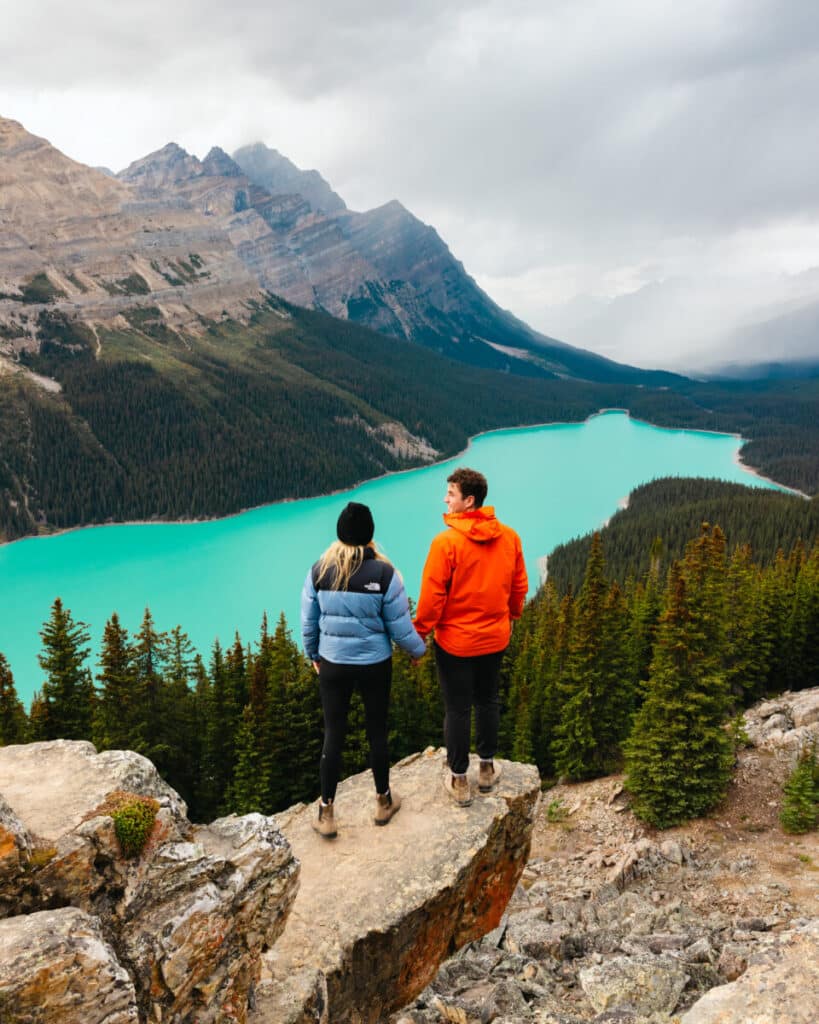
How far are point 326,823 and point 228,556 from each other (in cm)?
10866

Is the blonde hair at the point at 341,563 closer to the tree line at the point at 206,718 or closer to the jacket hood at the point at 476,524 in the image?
the jacket hood at the point at 476,524

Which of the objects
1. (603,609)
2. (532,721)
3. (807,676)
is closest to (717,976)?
(603,609)

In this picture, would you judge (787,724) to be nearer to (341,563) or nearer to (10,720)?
(341,563)

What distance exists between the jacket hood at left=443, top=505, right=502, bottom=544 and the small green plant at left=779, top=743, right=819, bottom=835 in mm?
14185

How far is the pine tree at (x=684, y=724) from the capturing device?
18609 millimetres

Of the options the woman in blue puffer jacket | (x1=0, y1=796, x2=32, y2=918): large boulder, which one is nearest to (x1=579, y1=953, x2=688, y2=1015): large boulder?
the woman in blue puffer jacket

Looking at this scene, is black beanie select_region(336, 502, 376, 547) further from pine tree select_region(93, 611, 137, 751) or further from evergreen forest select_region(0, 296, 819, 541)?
evergreen forest select_region(0, 296, 819, 541)

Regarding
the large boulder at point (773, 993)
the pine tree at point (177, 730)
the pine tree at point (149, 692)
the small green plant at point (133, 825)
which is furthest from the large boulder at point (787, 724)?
the pine tree at point (177, 730)

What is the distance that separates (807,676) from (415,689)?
2353 centimetres

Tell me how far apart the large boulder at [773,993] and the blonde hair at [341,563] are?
4.85 m

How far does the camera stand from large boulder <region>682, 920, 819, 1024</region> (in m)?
4.77

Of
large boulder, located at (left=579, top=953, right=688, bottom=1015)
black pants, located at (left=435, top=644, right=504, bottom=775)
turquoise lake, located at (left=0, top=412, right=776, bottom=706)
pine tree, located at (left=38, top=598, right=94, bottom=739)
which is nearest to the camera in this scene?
large boulder, located at (left=579, top=953, right=688, bottom=1015)

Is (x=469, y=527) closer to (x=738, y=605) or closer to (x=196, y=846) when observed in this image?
(x=196, y=846)

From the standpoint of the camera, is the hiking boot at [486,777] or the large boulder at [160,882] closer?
the large boulder at [160,882]
